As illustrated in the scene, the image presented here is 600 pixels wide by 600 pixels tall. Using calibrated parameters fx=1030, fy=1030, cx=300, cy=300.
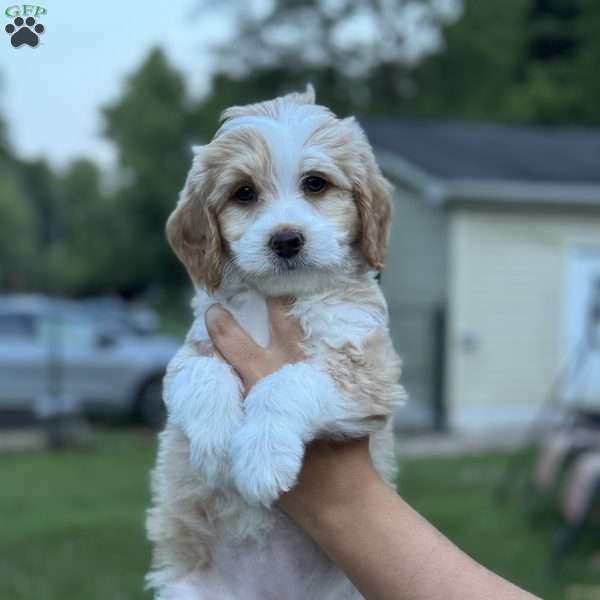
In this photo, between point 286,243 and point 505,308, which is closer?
point 286,243

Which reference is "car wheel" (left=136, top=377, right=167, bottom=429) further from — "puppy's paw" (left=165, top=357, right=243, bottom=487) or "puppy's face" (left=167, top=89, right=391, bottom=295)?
"puppy's paw" (left=165, top=357, right=243, bottom=487)

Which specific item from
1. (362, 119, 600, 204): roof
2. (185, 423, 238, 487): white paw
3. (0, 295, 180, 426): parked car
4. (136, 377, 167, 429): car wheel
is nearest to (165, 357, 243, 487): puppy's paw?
(185, 423, 238, 487): white paw

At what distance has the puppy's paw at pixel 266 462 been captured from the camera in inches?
97.5

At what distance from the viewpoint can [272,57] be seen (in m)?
39.0

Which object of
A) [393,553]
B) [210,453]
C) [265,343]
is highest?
[265,343]

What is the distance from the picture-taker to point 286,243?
2.72m

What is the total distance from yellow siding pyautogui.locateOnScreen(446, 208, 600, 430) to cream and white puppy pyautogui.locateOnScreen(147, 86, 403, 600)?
1592 cm

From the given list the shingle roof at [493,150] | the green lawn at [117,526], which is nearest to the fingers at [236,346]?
the green lawn at [117,526]

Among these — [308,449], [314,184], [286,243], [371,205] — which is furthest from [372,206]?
[308,449]

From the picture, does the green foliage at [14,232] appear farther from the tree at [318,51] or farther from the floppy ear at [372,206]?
the floppy ear at [372,206]

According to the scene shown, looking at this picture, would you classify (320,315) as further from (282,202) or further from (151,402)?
(151,402)

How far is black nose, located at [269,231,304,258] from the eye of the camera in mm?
2715

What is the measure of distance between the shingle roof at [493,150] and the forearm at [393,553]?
1541cm

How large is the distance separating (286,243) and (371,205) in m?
0.31
